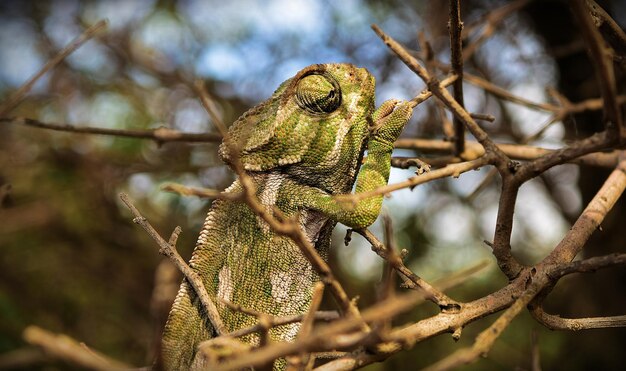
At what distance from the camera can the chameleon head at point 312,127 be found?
2.12 m

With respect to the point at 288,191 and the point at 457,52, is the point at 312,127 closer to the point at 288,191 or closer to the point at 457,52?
the point at 288,191

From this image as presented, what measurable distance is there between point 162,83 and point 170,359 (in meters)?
3.77

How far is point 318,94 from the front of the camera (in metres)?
2.11

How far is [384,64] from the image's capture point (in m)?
5.15

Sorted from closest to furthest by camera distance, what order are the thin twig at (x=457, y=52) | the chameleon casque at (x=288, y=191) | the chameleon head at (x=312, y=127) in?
the thin twig at (x=457, y=52)
the chameleon casque at (x=288, y=191)
the chameleon head at (x=312, y=127)

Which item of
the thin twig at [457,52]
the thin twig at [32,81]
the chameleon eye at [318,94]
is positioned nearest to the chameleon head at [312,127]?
the chameleon eye at [318,94]

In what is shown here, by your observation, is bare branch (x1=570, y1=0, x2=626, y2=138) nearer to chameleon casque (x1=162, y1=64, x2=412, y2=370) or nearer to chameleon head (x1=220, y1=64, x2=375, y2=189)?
chameleon casque (x1=162, y1=64, x2=412, y2=370)

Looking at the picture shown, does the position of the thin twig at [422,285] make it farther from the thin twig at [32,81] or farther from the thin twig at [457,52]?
the thin twig at [32,81]

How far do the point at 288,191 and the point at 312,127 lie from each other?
0.24 m

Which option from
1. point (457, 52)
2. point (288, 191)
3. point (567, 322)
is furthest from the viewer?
point (288, 191)

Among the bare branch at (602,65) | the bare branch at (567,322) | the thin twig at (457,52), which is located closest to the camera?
the bare branch at (602,65)

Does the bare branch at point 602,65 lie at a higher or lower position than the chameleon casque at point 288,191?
lower

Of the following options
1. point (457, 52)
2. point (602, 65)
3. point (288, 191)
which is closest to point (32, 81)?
point (288, 191)

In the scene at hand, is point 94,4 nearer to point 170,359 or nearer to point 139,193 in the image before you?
point 139,193
